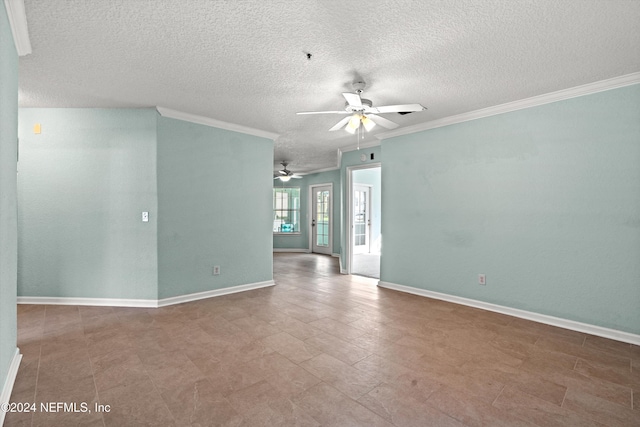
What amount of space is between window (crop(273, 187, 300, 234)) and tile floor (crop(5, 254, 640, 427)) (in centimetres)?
615

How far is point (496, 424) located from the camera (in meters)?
1.76

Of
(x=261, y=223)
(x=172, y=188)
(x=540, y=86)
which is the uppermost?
(x=540, y=86)

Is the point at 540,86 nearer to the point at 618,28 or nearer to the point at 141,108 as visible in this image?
the point at 618,28

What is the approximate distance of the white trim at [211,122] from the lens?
158 inches

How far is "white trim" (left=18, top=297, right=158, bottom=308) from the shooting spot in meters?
3.91

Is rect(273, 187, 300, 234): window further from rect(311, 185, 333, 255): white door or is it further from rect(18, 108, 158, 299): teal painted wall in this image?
rect(18, 108, 158, 299): teal painted wall

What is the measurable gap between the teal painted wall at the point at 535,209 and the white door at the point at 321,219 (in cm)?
448

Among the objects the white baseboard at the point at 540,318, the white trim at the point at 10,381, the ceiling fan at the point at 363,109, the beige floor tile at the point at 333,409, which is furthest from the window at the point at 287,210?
the beige floor tile at the point at 333,409

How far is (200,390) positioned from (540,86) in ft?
13.8

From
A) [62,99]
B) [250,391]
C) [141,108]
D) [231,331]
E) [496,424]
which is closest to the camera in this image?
[496,424]

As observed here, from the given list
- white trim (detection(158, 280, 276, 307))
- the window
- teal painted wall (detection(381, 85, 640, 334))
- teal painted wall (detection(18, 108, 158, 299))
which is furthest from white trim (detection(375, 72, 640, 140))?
the window

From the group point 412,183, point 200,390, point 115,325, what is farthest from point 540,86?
point 115,325

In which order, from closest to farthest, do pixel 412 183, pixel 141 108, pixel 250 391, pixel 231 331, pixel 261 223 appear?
1. pixel 250 391
2. pixel 231 331
3. pixel 141 108
4. pixel 412 183
5. pixel 261 223

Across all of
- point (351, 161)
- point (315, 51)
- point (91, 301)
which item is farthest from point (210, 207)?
point (351, 161)
